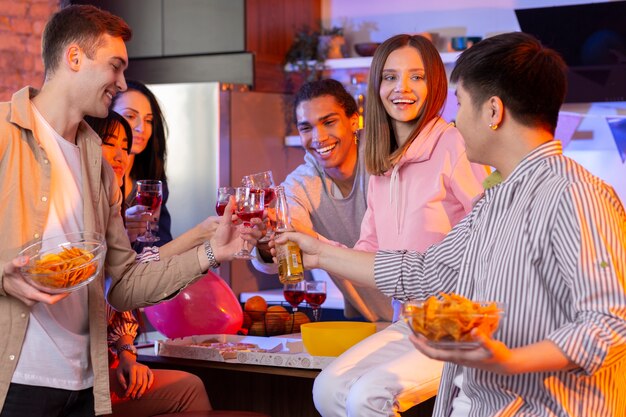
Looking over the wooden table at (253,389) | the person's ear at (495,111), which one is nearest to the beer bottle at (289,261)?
the wooden table at (253,389)

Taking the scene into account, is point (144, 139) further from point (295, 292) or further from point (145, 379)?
point (145, 379)

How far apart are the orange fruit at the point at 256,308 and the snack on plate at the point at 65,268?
1.04 m

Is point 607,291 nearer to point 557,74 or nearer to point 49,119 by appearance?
point 557,74

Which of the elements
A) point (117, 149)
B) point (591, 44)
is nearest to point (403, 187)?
point (117, 149)

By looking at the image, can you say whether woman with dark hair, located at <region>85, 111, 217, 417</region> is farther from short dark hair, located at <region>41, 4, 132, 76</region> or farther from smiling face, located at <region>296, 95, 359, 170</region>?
smiling face, located at <region>296, 95, 359, 170</region>

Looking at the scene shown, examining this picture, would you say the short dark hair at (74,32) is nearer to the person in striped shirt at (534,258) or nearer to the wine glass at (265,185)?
the wine glass at (265,185)

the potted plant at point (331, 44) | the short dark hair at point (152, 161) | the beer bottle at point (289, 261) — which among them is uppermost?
the potted plant at point (331, 44)

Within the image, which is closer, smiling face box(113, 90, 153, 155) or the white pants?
the white pants

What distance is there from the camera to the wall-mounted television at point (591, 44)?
502 centimetres

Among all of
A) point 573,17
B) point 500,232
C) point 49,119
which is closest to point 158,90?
point 573,17

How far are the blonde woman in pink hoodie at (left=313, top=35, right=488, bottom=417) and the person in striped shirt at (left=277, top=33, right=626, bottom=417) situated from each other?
47cm

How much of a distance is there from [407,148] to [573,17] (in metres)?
2.48

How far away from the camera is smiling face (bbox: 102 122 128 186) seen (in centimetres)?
326

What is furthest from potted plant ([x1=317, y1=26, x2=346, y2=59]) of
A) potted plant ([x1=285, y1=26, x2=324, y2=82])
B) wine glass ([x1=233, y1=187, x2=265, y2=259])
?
wine glass ([x1=233, y1=187, x2=265, y2=259])
